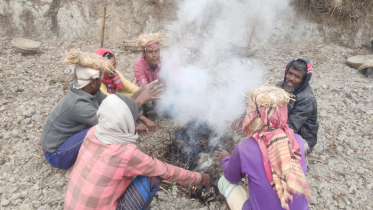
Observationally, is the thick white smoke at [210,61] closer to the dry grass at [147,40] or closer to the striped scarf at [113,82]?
the dry grass at [147,40]

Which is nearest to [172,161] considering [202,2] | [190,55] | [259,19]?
[190,55]

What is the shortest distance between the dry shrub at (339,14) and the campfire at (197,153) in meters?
5.73

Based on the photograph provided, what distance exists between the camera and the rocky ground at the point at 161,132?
2.67 m

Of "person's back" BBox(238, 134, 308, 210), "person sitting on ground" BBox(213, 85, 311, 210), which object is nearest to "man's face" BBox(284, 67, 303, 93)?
"person sitting on ground" BBox(213, 85, 311, 210)

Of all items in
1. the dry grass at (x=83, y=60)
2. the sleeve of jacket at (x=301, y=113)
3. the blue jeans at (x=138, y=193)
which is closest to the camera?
the blue jeans at (x=138, y=193)

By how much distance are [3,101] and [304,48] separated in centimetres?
780

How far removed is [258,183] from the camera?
1.71m

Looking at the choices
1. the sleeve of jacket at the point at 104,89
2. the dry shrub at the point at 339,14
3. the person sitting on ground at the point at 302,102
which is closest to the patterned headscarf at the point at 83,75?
the sleeve of jacket at the point at 104,89

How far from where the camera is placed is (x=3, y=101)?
152 inches

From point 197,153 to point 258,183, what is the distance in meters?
1.50

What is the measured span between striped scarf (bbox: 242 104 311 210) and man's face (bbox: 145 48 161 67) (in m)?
2.32

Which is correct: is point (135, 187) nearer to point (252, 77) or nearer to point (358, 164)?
point (358, 164)

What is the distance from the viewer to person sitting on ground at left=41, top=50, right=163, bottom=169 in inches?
91.7

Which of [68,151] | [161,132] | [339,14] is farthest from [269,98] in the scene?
[339,14]
